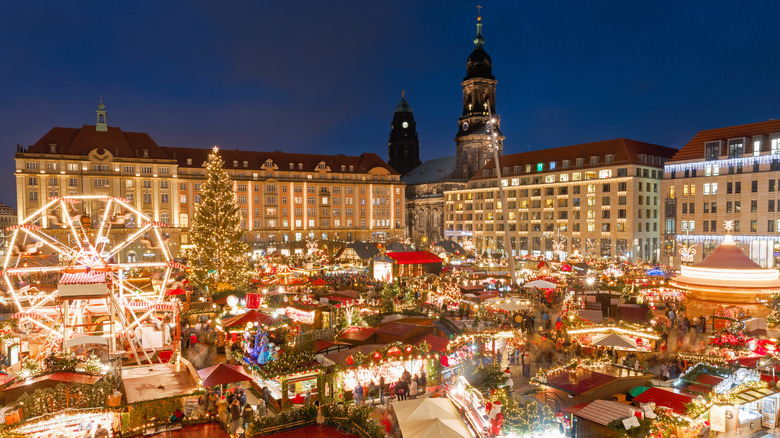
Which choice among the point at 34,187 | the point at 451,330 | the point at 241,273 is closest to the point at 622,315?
the point at 451,330

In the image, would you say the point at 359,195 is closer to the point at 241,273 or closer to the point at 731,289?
the point at 241,273

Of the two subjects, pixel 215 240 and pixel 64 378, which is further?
pixel 215 240

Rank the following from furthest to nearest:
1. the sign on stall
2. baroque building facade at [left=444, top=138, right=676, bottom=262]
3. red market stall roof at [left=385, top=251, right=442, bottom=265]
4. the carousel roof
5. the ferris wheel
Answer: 1. baroque building facade at [left=444, top=138, right=676, bottom=262]
2. red market stall roof at [left=385, top=251, right=442, bottom=265]
3. the carousel roof
4. the ferris wheel
5. the sign on stall

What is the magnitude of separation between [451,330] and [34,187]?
204 feet

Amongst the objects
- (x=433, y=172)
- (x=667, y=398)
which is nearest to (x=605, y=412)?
(x=667, y=398)

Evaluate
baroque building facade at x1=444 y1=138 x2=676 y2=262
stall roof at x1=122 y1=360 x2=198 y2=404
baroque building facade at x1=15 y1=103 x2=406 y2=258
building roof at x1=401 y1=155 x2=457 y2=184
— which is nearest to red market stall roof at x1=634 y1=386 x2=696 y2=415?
stall roof at x1=122 y1=360 x2=198 y2=404

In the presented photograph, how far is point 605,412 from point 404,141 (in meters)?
109

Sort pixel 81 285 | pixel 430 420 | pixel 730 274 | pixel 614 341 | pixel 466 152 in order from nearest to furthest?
pixel 430 420 → pixel 81 285 → pixel 614 341 → pixel 730 274 → pixel 466 152

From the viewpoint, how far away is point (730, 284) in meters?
24.9

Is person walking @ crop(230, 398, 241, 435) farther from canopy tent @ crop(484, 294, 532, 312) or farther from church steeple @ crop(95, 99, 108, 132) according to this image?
church steeple @ crop(95, 99, 108, 132)

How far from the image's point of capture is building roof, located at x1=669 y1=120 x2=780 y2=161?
2013 inches

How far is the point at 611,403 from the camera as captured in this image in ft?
41.3

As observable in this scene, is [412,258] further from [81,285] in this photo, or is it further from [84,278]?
[81,285]

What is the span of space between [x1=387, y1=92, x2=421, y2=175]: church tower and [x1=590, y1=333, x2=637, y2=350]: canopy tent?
99413 millimetres
